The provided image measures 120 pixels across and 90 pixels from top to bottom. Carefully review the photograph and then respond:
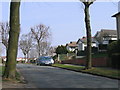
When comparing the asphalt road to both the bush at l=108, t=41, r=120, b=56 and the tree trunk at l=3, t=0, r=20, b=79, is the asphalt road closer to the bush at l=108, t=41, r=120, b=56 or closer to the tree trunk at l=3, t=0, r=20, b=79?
the tree trunk at l=3, t=0, r=20, b=79

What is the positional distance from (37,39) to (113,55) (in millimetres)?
51208

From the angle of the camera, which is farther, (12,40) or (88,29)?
(88,29)

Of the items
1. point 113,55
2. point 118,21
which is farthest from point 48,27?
point 113,55

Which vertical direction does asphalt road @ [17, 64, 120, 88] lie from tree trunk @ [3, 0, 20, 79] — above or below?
below

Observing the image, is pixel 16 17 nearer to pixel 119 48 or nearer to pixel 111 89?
pixel 111 89

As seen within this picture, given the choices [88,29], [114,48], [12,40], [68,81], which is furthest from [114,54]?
[12,40]

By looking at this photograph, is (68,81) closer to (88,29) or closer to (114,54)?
(88,29)

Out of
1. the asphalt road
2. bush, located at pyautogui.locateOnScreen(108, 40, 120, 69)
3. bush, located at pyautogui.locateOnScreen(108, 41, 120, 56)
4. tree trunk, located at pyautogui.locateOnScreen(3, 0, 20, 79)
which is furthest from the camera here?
bush, located at pyautogui.locateOnScreen(108, 41, 120, 56)

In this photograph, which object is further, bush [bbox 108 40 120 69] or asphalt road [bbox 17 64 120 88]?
bush [bbox 108 40 120 69]

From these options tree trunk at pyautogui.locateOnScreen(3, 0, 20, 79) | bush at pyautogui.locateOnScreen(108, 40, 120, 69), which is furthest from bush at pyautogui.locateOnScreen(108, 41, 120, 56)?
tree trunk at pyautogui.locateOnScreen(3, 0, 20, 79)

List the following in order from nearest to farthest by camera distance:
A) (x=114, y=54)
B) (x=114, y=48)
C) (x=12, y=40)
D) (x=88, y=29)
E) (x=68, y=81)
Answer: (x=12, y=40)
(x=68, y=81)
(x=88, y=29)
(x=114, y=48)
(x=114, y=54)

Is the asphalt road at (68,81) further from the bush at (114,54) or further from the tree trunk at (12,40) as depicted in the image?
the bush at (114,54)

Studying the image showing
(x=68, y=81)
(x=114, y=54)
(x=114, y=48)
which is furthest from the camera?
(x=114, y=54)

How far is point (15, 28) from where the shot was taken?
43.9 ft
